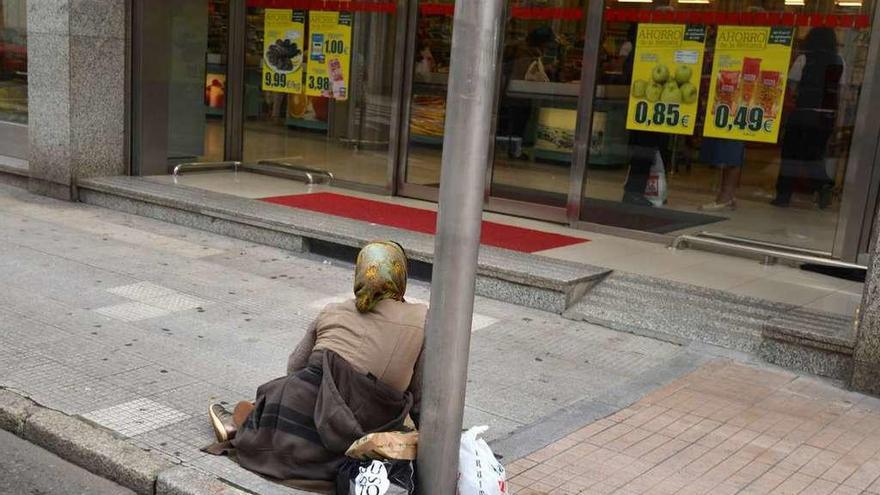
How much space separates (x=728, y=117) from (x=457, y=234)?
6.14 m

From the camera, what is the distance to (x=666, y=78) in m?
9.72

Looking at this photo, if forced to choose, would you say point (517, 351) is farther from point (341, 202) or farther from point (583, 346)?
point (341, 202)

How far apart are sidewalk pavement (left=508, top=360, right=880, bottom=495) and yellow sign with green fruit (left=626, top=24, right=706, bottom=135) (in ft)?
12.3

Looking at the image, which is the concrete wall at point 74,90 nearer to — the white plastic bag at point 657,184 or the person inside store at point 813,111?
the white plastic bag at point 657,184

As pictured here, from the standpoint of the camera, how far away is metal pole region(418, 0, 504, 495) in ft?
12.6

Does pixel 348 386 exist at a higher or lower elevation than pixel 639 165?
lower

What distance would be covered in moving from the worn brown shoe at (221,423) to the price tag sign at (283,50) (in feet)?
26.5

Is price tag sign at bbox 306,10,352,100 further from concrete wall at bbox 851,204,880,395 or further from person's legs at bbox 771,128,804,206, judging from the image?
concrete wall at bbox 851,204,880,395

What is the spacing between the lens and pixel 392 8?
38.1ft

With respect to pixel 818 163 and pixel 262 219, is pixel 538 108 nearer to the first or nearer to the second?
pixel 818 163

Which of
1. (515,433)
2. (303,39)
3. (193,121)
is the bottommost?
(515,433)

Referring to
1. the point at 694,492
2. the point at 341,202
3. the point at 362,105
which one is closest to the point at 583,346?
the point at 694,492

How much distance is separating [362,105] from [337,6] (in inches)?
49.4

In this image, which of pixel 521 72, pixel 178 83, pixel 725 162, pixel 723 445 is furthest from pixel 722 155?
pixel 178 83
